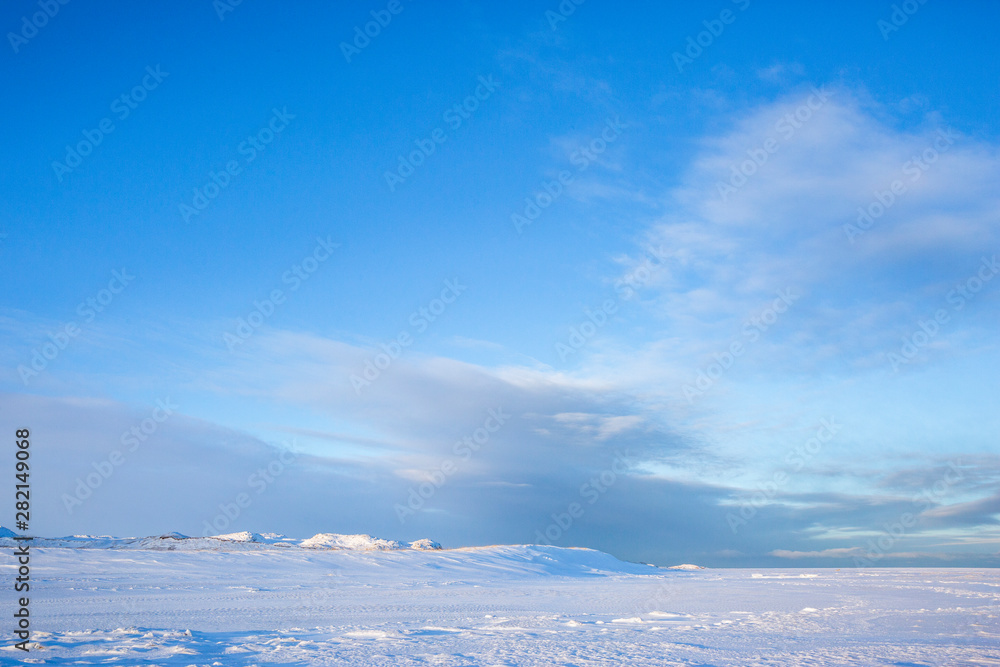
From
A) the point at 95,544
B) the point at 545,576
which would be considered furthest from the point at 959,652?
the point at 95,544

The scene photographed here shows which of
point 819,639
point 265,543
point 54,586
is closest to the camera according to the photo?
point 819,639

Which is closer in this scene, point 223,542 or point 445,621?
point 445,621

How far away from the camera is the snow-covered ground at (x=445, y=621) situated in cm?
744

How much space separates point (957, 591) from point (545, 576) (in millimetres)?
14620

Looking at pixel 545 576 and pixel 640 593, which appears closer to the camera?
pixel 640 593

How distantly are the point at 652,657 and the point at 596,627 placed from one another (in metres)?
2.83

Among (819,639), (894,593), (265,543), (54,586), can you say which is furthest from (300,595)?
(265,543)

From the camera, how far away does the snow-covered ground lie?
24.4ft

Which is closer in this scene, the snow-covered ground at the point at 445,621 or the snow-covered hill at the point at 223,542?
the snow-covered ground at the point at 445,621

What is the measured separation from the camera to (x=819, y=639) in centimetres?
924

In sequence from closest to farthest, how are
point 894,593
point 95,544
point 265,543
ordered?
point 894,593 < point 95,544 < point 265,543

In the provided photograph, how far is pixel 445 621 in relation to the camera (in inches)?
428

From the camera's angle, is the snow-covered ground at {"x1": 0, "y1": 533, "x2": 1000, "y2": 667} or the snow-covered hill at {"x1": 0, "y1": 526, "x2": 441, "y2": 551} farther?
the snow-covered hill at {"x1": 0, "y1": 526, "x2": 441, "y2": 551}

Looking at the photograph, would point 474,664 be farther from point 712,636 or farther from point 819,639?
point 819,639
